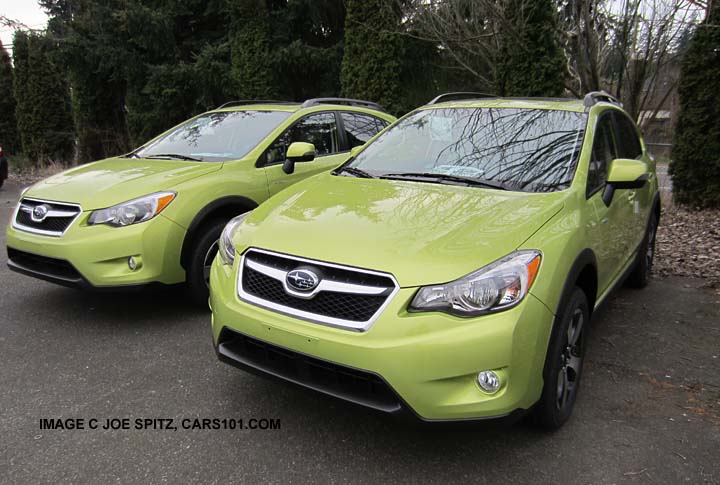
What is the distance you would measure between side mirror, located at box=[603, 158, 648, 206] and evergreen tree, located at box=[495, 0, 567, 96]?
20.2ft

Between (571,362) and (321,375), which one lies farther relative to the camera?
(571,362)

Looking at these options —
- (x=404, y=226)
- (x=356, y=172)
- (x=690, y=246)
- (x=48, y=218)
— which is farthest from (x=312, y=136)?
(x=690, y=246)

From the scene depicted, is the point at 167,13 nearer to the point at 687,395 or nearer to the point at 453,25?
the point at 453,25

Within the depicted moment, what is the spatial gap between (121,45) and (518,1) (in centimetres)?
975

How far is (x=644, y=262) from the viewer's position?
5008mm

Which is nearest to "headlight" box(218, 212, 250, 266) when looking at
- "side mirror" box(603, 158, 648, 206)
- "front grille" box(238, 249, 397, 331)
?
"front grille" box(238, 249, 397, 331)

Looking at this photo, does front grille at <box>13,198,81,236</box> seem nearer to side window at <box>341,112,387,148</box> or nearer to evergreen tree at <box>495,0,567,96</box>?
side window at <box>341,112,387,148</box>

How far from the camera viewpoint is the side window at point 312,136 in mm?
5027

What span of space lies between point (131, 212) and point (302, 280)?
2.05m

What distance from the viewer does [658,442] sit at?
110 inches

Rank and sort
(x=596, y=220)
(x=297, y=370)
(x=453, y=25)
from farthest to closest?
1. (x=453, y=25)
2. (x=596, y=220)
3. (x=297, y=370)

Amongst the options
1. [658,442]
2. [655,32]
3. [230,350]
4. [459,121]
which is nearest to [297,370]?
[230,350]

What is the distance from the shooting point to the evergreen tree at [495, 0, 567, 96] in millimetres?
8734

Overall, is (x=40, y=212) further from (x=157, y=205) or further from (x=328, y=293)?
(x=328, y=293)
